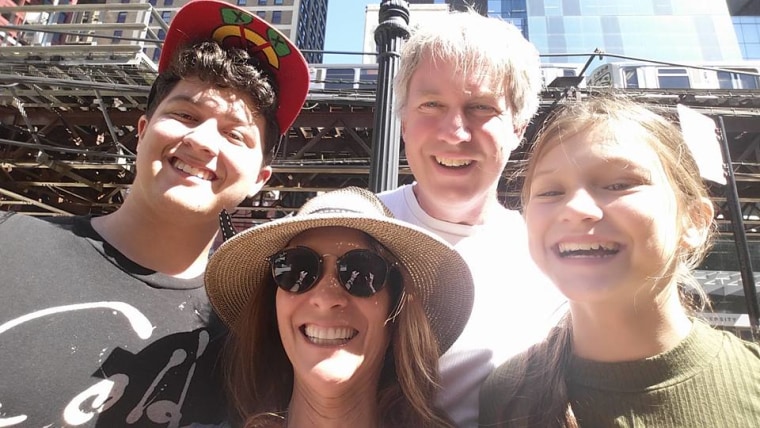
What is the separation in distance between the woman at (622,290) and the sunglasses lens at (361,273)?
0.47 metres

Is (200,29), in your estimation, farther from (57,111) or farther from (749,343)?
(57,111)

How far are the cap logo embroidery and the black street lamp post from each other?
4.23 feet

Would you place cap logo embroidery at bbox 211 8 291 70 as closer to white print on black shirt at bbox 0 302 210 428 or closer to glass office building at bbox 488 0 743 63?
white print on black shirt at bbox 0 302 210 428

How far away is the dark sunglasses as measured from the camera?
1354 mm

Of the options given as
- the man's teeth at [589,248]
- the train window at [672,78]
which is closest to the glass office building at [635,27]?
the train window at [672,78]

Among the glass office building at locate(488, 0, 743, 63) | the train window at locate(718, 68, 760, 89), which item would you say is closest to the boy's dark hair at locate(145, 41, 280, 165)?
the train window at locate(718, 68, 760, 89)

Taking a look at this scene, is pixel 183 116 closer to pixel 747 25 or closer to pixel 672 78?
pixel 672 78

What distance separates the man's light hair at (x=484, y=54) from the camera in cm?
182

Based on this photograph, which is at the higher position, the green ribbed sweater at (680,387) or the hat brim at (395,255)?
the hat brim at (395,255)

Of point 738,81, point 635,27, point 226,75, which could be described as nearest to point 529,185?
point 226,75

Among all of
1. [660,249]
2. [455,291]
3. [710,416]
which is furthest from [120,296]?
[710,416]

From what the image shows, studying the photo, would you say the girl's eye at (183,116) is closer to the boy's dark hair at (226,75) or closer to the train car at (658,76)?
the boy's dark hair at (226,75)

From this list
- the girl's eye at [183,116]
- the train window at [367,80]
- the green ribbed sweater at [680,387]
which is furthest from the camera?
the train window at [367,80]

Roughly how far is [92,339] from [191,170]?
2.06 ft
